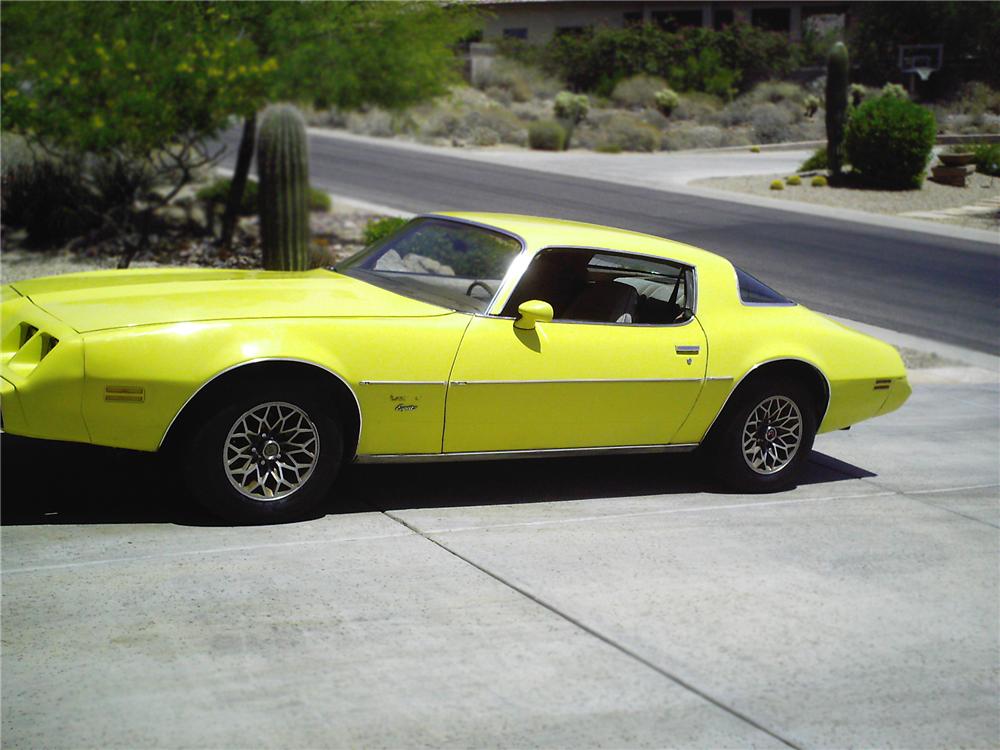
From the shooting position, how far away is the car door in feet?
20.0

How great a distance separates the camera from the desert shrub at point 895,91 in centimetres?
2281

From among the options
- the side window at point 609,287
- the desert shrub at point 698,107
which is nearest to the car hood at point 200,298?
the side window at point 609,287

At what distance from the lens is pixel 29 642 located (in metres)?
4.39

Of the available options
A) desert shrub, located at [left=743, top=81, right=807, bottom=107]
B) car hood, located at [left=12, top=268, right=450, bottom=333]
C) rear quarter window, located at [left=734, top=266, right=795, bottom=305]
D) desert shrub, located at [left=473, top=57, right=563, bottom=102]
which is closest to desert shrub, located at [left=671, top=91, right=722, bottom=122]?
desert shrub, located at [left=743, top=81, right=807, bottom=107]

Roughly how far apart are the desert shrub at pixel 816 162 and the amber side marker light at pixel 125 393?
23.3m

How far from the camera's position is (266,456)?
5.68 metres

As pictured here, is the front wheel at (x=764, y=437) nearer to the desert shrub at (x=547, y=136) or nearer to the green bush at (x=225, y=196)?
the green bush at (x=225, y=196)

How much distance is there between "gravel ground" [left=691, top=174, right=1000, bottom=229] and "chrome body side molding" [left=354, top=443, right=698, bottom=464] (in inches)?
382

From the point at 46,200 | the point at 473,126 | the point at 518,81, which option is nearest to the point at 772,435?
the point at 46,200

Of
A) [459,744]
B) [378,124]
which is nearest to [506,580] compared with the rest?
[459,744]

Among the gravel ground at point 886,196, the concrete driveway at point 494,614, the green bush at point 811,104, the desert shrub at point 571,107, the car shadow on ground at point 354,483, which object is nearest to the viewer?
the concrete driveway at point 494,614

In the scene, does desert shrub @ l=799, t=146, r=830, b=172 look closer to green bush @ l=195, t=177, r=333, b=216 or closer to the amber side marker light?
green bush @ l=195, t=177, r=333, b=216

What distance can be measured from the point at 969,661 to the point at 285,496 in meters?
3.04

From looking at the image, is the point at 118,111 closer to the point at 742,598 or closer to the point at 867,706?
the point at 742,598
